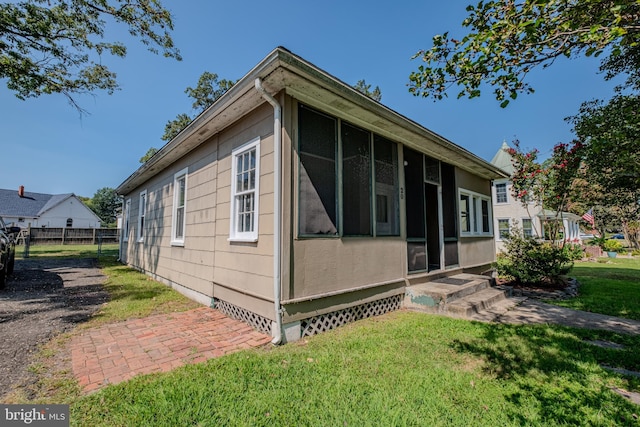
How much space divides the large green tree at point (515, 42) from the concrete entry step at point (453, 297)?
3.27 meters

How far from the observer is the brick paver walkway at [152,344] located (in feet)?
9.07

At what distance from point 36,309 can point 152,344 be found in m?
3.13

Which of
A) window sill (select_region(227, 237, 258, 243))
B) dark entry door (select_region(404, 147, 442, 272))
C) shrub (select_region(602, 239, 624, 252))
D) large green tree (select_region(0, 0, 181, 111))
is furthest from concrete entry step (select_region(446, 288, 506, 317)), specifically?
shrub (select_region(602, 239, 624, 252))

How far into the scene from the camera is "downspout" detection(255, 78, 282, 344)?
3.47 m

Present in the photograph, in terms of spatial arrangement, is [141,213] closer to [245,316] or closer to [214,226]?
[214,226]

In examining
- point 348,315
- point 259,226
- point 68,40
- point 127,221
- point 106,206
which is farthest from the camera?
point 106,206

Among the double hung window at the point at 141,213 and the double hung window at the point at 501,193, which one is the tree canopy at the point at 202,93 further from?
the double hung window at the point at 501,193

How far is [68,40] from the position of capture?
9930mm

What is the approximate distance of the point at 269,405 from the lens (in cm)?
218

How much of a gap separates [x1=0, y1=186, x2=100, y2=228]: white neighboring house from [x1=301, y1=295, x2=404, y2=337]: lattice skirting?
38.2 meters

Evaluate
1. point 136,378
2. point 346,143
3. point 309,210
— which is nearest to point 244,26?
point 346,143

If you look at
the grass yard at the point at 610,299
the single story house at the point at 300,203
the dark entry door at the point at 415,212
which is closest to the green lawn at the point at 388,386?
the single story house at the point at 300,203

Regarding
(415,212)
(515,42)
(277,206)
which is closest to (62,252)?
(277,206)

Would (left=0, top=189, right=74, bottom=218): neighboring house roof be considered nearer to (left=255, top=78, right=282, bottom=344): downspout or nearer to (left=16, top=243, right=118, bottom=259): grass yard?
(left=16, top=243, right=118, bottom=259): grass yard
